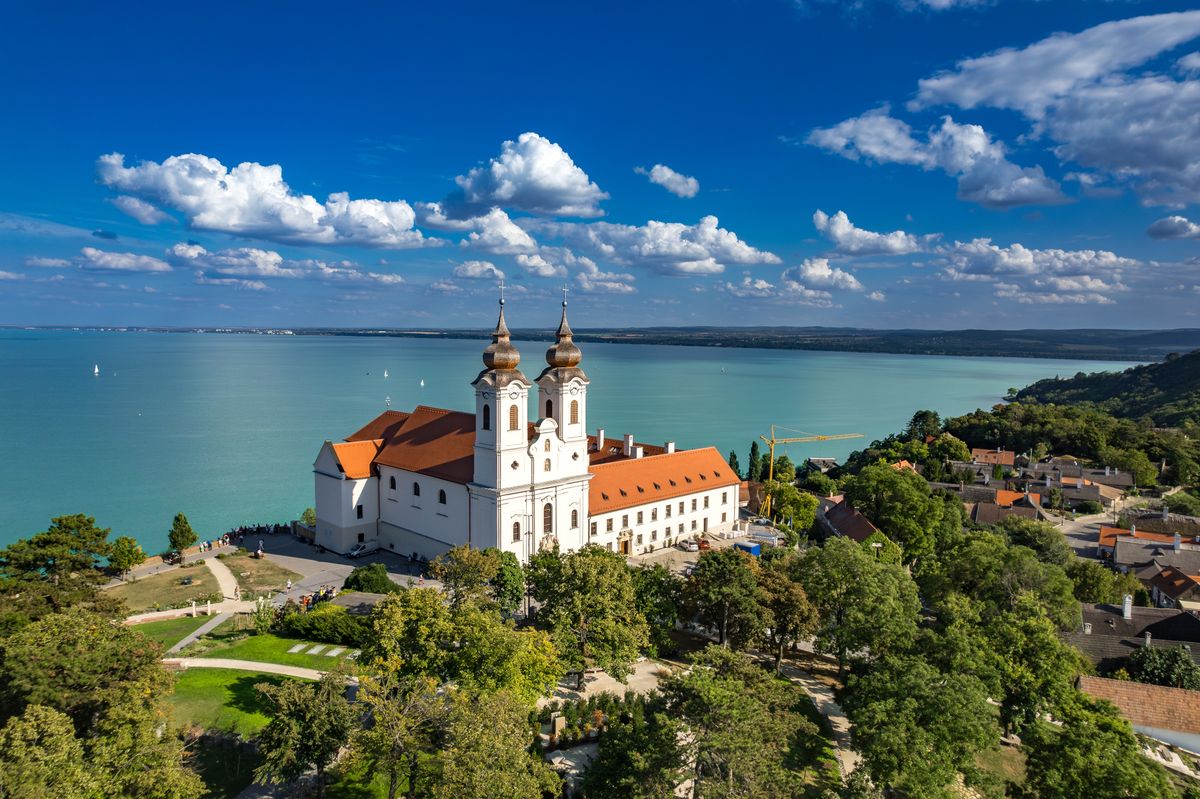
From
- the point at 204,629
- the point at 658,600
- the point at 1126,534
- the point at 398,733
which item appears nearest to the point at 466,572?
the point at 658,600

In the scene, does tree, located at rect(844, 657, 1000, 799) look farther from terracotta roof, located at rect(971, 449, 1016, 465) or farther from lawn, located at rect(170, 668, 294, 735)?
terracotta roof, located at rect(971, 449, 1016, 465)

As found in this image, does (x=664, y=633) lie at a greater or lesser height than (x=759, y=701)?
lesser

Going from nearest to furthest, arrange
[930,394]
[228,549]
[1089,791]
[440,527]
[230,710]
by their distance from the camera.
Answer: [1089,791]
[230,710]
[440,527]
[228,549]
[930,394]

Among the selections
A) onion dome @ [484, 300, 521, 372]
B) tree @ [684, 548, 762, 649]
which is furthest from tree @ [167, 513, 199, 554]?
tree @ [684, 548, 762, 649]

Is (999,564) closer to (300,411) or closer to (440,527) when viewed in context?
(440,527)

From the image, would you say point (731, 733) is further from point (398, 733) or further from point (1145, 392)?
point (1145, 392)

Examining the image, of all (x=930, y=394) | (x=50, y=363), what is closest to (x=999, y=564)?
(x=930, y=394)

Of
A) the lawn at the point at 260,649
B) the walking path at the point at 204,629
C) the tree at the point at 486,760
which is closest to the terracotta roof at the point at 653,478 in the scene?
the lawn at the point at 260,649
